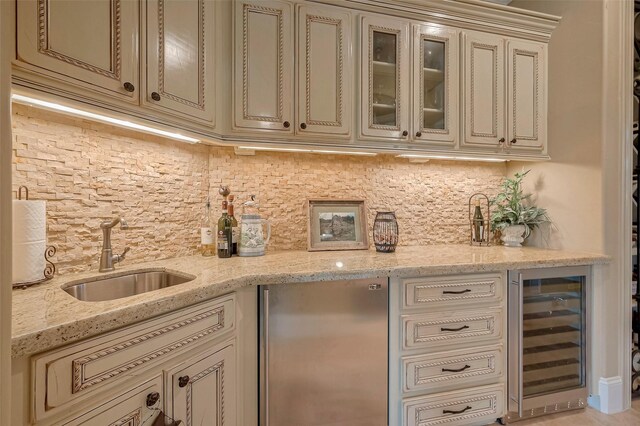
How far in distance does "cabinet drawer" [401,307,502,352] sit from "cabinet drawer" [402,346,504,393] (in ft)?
0.17

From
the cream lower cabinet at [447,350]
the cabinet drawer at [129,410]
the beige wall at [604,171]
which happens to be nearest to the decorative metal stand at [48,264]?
the cabinet drawer at [129,410]

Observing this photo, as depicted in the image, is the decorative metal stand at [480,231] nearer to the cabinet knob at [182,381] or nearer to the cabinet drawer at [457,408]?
the cabinet drawer at [457,408]

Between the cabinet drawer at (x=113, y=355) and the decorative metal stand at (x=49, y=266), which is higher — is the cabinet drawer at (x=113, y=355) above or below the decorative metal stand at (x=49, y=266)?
below

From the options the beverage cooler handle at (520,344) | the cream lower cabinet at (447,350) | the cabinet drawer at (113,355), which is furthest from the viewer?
the beverage cooler handle at (520,344)

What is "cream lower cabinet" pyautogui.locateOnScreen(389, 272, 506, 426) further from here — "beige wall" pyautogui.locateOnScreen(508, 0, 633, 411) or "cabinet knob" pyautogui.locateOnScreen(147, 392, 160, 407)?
"cabinet knob" pyautogui.locateOnScreen(147, 392, 160, 407)

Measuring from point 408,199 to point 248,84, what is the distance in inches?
53.6

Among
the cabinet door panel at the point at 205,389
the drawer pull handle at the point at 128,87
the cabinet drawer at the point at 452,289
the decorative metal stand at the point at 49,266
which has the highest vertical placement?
the drawer pull handle at the point at 128,87

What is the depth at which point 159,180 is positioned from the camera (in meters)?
1.66

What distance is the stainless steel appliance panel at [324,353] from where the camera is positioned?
4.60ft

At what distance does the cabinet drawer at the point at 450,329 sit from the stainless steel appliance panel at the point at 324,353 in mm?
148

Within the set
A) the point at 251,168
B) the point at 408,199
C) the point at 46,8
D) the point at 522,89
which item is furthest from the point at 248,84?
the point at 522,89

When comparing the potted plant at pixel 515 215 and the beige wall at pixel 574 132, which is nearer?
the beige wall at pixel 574 132

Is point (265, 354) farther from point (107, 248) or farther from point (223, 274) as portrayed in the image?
point (107, 248)

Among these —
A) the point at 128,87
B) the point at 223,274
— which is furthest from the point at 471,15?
the point at 223,274
